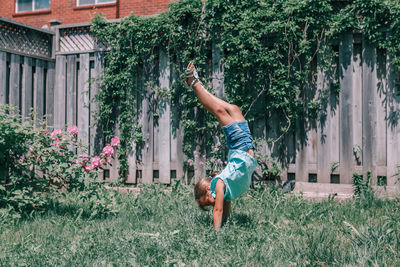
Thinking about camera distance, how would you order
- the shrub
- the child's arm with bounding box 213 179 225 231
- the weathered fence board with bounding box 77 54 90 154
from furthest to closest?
the weathered fence board with bounding box 77 54 90 154
the shrub
the child's arm with bounding box 213 179 225 231

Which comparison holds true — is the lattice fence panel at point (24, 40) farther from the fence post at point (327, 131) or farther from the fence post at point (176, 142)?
the fence post at point (327, 131)

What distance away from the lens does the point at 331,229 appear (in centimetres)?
344

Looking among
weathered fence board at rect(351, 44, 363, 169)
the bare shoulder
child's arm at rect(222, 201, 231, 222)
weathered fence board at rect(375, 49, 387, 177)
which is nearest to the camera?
the bare shoulder

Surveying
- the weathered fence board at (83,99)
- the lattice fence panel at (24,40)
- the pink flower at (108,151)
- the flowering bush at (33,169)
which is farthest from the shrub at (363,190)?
the lattice fence panel at (24,40)

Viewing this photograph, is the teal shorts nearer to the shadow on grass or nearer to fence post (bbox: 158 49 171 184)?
the shadow on grass

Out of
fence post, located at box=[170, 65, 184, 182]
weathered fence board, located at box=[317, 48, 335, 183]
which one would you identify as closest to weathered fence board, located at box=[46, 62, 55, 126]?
fence post, located at box=[170, 65, 184, 182]

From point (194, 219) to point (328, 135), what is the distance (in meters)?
2.31

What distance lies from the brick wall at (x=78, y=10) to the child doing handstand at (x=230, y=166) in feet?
27.6

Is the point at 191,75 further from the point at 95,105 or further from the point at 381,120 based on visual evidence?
the point at 95,105

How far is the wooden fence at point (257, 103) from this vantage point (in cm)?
504

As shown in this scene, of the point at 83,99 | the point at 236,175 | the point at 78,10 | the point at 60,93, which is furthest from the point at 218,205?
the point at 78,10

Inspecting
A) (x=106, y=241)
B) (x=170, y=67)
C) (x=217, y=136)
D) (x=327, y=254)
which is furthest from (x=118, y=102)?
(x=327, y=254)

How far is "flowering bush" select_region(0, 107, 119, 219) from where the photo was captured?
4113 mm

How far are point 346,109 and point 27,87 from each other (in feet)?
15.7
